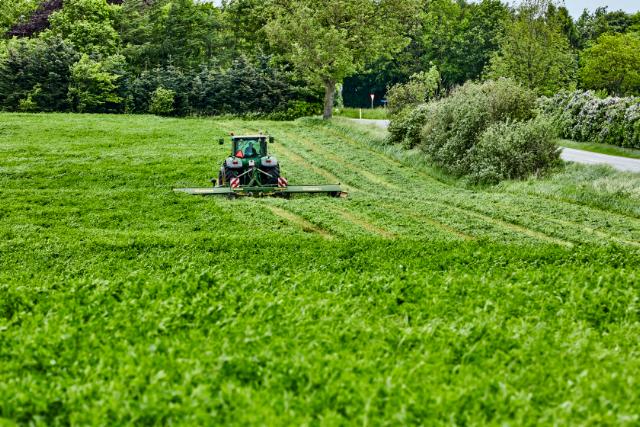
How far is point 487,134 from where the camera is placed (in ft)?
→ 87.1

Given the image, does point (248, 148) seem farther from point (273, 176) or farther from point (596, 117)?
point (596, 117)

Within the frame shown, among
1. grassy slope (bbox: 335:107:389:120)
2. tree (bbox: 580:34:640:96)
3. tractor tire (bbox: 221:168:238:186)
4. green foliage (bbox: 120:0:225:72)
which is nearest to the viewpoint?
tractor tire (bbox: 221:168:238:186)

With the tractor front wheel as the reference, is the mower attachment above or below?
below

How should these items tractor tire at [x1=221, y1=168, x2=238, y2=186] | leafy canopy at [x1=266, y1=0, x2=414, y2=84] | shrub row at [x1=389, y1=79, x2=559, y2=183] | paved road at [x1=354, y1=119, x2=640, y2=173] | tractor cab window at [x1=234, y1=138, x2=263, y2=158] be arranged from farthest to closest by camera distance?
1. leafy canopy at [x1=266, y1=0, x2=414, y2=84]
2. paved road at [x1=354, y1=119, x2=640, y2=173]
3. shrub row at [x1=389, y1=79, x2=559, y2=183]
4. tractor cab window at [x1=234, y1=138, x2=263, y2=158]
5. tractor tire at [x1=221, y1=168, x2=238, y2=186]

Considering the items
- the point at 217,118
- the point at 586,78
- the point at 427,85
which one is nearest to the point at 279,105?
the point at 217,118

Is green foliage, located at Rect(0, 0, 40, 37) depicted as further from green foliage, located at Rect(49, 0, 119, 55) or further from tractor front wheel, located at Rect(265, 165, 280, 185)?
tractor front wheel, located at Rect(265, 165, 280, 185)

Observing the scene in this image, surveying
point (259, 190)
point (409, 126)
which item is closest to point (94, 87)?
point (409, 126)

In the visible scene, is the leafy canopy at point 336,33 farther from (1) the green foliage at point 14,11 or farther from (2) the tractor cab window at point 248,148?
(1) the green foliage at point 14,11

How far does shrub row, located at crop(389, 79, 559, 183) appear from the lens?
2602cm

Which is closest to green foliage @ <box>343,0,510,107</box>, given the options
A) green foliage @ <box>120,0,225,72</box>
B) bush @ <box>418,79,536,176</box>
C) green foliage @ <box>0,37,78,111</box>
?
green foliage @ <box>120,0,225,72</box>

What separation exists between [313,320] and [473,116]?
73.3 ft

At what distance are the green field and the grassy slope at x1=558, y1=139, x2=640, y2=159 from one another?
18009 millimetres

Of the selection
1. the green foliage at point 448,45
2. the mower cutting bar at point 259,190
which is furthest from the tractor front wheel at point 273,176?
the green foliage at point 448,45

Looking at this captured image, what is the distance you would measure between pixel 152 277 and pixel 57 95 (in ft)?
146
